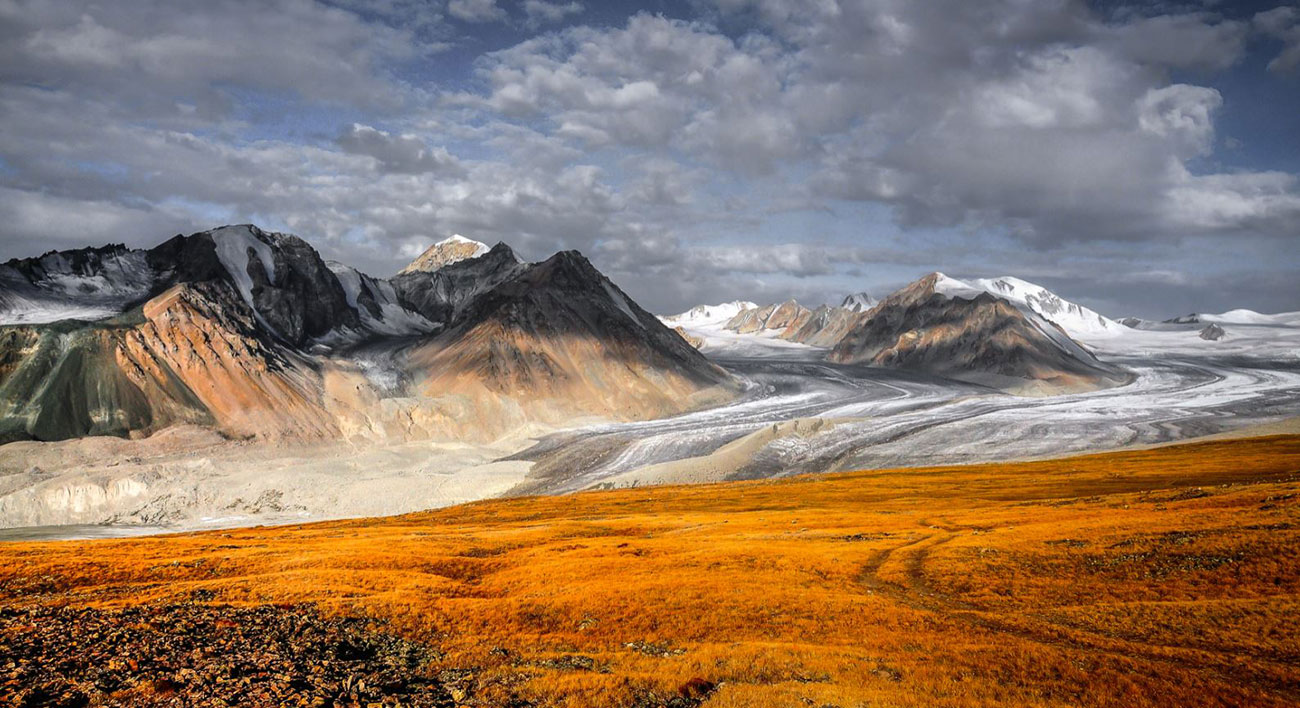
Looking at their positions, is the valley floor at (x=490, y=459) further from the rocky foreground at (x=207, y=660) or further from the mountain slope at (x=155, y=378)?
the rocky foreground at (x=207, y=660)

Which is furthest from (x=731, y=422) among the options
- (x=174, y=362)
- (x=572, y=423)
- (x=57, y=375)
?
(x=57, y=375)

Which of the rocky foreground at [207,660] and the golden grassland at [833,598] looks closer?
the rocky foreground at [207,660]

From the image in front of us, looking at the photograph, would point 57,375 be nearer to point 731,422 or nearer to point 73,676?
point 731,422

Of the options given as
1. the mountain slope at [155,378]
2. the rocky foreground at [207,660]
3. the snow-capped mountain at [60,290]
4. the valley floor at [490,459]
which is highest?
the snow-capped mountain at [60,290]

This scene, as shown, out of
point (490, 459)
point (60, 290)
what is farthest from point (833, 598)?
point (60, 290)

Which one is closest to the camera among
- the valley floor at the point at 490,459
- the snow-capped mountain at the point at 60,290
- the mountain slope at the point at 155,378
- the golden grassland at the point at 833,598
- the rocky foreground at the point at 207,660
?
the rocky foreground at the point at 207,660

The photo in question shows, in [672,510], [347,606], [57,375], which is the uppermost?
[57,375]

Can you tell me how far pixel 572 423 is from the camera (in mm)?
199125

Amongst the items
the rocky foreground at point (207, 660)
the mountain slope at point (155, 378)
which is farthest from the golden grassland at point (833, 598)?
the mountain slope at point (155, 378)

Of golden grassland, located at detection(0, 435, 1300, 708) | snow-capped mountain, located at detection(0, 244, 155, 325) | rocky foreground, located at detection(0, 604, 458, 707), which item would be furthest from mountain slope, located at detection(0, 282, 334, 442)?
rocky foreground, located at detection(0, 604, 458, 707)

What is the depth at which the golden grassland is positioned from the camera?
21750 mm

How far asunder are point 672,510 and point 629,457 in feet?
213

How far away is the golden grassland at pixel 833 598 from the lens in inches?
856

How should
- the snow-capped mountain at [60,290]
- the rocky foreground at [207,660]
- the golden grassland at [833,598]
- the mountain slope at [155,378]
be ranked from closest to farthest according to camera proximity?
the rocky foreground at [207,660] → the golden grassland at [833,598] → the mountain slope at [155,378] → the snow-capped mountain at [60,290]
